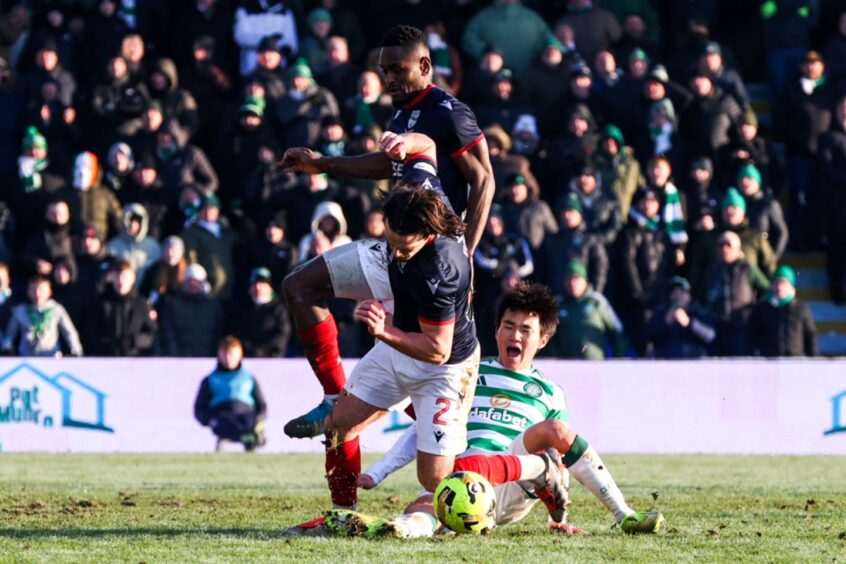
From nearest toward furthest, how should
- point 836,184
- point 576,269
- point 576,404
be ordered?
point 576,404 < point 576,269 < point 836,184

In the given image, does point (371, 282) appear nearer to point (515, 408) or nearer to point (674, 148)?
point (515, 408)

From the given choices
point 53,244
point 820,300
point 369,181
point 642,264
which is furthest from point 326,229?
point 820,300

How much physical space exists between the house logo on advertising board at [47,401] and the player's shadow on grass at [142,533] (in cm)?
772

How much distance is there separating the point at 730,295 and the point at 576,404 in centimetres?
239

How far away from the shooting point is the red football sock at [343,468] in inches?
Result: 345

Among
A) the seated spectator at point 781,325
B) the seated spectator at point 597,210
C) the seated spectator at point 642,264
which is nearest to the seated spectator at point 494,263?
the seated spectator at point 597,210

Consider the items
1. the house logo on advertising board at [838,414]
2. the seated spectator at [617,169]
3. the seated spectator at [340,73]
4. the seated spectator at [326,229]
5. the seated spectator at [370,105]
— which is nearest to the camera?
the house logo on advertising board at [838,414]

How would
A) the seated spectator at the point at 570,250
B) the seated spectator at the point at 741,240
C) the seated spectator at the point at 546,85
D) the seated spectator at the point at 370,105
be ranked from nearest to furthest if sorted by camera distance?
the seated spectator at the point at 570,250 → the seated spectator at the point at 741,240 → the seated spectator at the point at 370,105 → the seated spectator at the point at 546,85

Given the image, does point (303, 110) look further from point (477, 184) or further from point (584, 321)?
point (477, 184)

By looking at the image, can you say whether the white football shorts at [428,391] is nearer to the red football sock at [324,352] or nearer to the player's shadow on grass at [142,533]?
the red football sock at [324,352]

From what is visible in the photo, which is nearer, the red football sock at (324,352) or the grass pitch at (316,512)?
the grass pitch at (316,512)

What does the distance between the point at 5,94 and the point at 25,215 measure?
2.10 m

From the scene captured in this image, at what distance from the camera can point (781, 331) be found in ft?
57.7

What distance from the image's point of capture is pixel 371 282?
8734mm
